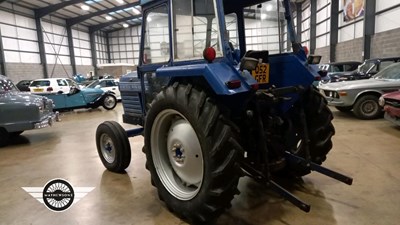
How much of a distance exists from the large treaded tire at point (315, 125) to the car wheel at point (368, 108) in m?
4.89

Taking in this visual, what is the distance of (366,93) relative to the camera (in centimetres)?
735

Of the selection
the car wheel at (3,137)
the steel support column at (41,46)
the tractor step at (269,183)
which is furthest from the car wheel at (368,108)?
the steel support column at (41,46)

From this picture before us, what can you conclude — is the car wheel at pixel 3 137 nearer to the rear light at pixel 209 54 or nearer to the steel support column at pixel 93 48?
the rear light at pixel 209 54

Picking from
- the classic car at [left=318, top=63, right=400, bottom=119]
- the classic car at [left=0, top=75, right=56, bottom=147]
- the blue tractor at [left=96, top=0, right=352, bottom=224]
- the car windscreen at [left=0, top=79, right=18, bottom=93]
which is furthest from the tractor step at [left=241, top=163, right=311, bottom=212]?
the car windscreen at [left=0, top=79, right=18, bottom=93]

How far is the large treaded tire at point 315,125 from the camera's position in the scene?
10.5 ft

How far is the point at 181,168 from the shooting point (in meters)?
2.81

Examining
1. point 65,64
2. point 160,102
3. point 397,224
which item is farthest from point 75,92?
point 65,64

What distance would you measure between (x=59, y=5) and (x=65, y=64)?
5.48 meters

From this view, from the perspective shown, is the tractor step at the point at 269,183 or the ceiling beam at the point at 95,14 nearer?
the tractor step at the point at 269,183

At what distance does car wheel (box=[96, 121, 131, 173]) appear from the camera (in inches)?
158

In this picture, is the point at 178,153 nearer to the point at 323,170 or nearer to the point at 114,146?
the point at 323,170

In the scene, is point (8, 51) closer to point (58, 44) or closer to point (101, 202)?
point (58, 44)

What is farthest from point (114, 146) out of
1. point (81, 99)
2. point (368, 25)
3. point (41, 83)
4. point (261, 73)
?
point (368, 25)

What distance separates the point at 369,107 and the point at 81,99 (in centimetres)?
994
